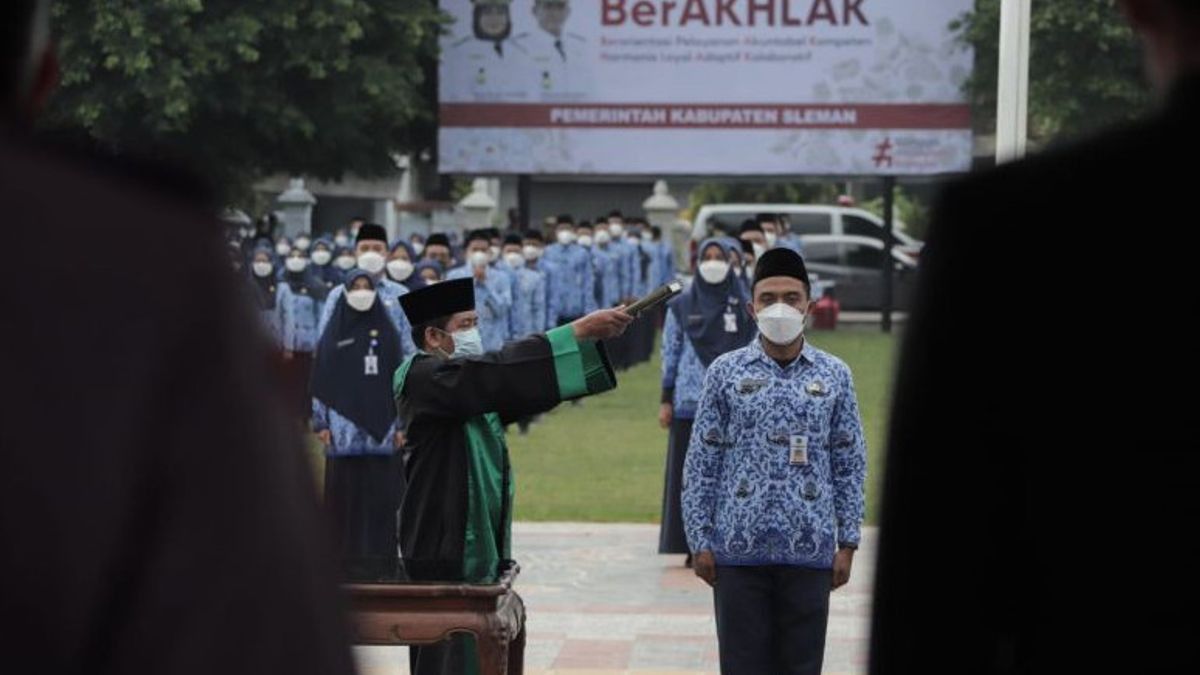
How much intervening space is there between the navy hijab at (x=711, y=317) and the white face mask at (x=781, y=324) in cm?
616

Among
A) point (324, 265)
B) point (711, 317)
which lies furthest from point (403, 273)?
point (324, 265)

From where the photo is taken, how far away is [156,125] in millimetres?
31172

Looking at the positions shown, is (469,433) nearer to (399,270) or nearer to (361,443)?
(361,443)

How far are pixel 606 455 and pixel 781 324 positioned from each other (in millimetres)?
12368

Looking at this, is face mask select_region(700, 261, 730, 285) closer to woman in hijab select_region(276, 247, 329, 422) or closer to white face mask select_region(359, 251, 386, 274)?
white face mask select_region(359, 251, 386, 274)

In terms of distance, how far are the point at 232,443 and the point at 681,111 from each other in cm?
3410

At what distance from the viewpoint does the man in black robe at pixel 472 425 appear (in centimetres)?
794

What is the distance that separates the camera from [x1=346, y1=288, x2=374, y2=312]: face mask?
14328 millimetres

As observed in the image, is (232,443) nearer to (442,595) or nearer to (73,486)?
(73,486)

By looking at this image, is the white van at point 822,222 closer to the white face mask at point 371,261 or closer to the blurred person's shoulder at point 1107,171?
the white face mask at point 371,261

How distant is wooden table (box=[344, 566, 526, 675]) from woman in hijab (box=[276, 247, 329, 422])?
16.3m

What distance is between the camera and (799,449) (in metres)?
7.71

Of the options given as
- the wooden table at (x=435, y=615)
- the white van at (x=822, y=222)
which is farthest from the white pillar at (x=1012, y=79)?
the white van at (x=822, y=222)

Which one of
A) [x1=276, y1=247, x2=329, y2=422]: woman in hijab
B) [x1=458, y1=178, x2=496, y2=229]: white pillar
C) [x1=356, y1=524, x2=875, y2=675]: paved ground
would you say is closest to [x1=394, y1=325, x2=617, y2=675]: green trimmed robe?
[x1=356, y1=524, x2=875, y2=675]: paved ground
